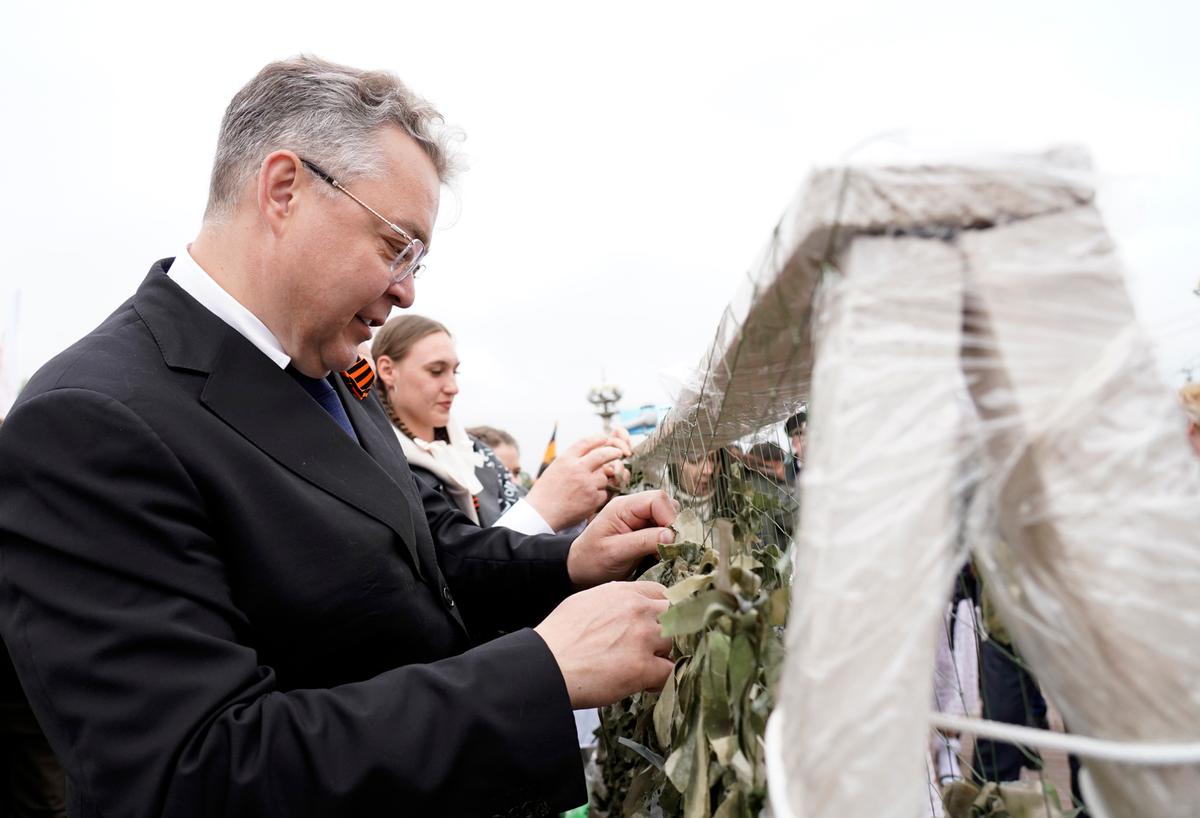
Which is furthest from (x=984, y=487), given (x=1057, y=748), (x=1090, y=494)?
(x=1057, y=748)

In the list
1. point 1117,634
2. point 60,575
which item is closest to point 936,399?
point 1117,634

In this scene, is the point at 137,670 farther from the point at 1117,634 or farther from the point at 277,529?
the point at 1117,634

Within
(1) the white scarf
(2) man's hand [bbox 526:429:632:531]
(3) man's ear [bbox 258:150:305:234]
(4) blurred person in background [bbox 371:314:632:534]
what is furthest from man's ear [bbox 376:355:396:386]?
(3) man's ear [bbox 258:150:305:234]

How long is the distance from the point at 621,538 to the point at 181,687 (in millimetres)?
1020

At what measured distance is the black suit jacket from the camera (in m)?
1.04

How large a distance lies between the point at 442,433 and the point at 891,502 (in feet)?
11.5

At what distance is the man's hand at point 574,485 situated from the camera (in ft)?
8.71

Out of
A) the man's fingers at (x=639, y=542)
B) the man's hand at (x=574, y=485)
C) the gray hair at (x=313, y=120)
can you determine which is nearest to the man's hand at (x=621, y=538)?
the man's fingers at (x=639, y=542)

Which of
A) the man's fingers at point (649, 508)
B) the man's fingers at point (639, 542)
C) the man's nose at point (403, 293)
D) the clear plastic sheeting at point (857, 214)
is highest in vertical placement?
the man's nose at point (403, 293)

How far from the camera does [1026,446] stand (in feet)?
1.97

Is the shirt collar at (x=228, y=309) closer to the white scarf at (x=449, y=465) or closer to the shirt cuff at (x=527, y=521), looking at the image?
the shirt cuff at (x=527, y=521)

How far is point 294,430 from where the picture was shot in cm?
145

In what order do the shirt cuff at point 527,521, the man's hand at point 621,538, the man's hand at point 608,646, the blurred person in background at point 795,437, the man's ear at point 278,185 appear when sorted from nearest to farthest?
the man's hand at point 608,646 → the blurred person in background at point 795,437 → the man's ear at point 278,185 → the man's hand at point 621,538 → the shirt cuff at point 527,521

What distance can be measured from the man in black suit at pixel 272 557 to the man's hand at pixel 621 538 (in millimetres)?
31
